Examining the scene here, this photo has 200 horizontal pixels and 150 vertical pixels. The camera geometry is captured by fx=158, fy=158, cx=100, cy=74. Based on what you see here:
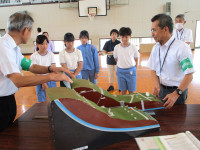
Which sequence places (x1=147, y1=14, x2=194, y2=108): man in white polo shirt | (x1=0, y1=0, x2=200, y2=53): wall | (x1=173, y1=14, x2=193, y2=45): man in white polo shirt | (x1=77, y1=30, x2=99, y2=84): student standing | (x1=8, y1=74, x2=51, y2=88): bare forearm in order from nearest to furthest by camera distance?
(x1=8, y1=74, x2=51, y2=88): bare forearm
(x1=147, y1=14, x2=194, y2=108): man in white polo shirt
(x1=77, y1=30, x2=99, y2=84): student standing
(x1=173, y1=14, x2=193, y2=45): man in white polo shirt
(x1=0, y1=0, x2=200, y2=53): wall

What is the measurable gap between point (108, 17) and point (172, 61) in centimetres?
983

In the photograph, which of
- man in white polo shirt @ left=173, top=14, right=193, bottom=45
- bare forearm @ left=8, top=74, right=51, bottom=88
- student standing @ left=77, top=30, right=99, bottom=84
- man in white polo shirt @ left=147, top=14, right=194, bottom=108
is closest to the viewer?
bare forearm @ left=8, top=74, right=51, bottom=88

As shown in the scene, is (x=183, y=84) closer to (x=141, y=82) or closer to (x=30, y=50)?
(x=141, y=82)

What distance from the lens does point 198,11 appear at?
33.4 feet

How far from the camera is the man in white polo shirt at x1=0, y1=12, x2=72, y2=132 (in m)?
1.07

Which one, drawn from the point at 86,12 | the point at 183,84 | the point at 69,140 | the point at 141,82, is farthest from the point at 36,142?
the point at 86,12

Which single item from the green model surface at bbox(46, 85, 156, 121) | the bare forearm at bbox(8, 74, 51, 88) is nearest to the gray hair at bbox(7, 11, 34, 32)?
the bare forearm at bbox(8, 74, 51, 88)

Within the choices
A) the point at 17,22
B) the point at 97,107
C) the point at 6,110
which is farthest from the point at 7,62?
the point at 97,107

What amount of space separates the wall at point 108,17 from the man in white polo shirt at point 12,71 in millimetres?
9949

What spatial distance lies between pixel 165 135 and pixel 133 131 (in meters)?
0.20

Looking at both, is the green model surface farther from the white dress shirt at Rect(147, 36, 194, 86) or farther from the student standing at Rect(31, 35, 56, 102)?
the student standing at Rect(31, 35, 56, 102)

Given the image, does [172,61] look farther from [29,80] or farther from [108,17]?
[108,17]

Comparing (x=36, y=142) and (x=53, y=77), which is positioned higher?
(x=53, y=77)

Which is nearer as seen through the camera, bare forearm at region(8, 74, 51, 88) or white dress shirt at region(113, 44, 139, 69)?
bare forearm at region(8, 74, 51, 88)
